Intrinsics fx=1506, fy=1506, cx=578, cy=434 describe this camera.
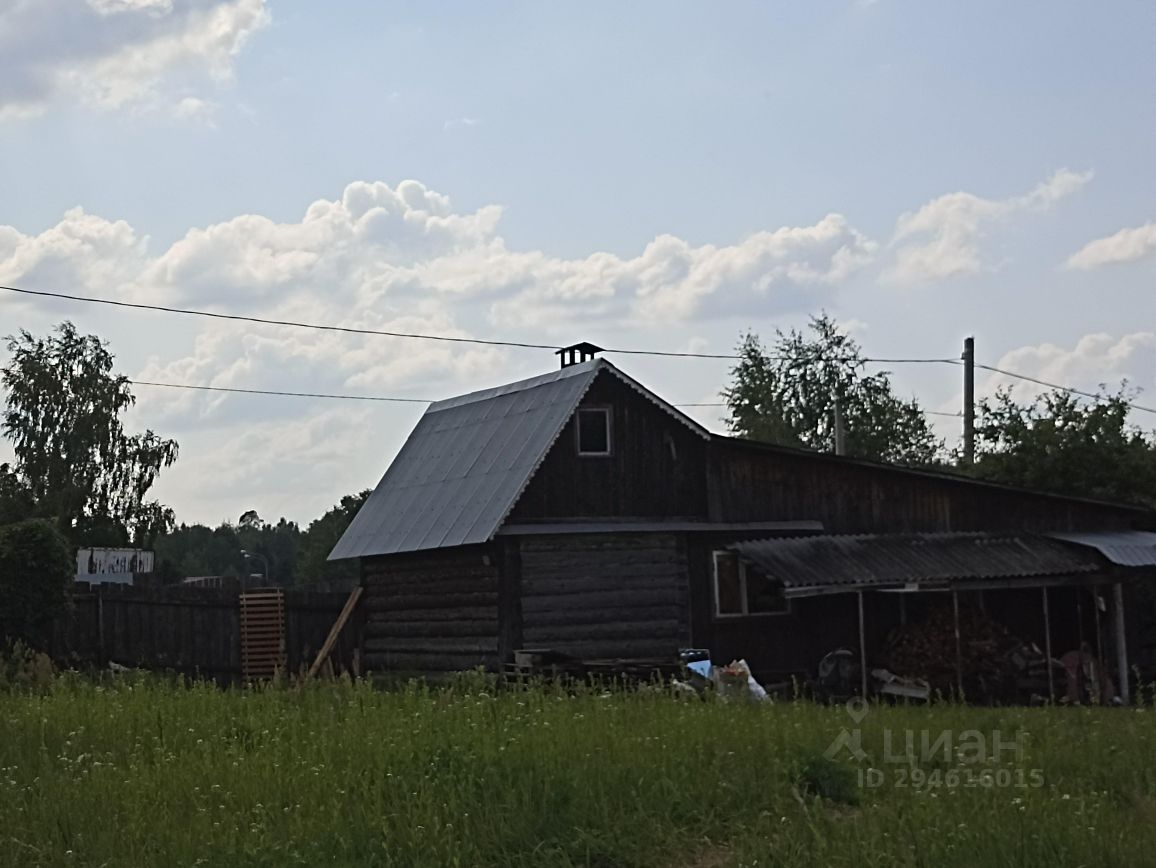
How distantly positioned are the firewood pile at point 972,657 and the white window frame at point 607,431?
6057 mm

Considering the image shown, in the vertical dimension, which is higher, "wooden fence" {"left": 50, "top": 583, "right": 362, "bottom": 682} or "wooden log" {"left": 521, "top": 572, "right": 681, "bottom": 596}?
"wooden log" {"left": 521, "top": 572, "right": 681, "bottom": 596}

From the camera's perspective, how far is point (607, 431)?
26.6 meters

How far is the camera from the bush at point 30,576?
91.7 feet

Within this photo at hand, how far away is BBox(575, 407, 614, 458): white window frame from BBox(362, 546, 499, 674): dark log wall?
2.44 meters

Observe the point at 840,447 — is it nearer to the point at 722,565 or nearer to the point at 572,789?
the point at 722,565

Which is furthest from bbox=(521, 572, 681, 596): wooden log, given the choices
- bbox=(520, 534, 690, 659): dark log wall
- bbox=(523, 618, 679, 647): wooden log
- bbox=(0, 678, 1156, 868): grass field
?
bbox=(0, 678, 1156, 868): grass field

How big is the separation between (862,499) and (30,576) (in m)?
15.6

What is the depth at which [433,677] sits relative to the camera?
27609 mm

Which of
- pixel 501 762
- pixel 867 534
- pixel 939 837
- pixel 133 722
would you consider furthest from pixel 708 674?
pixel 939 837

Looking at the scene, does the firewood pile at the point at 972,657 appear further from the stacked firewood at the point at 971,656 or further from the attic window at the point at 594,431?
the attic window at the point at 594,431

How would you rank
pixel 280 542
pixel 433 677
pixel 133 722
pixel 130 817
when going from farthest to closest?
pixel 280 542 < pixel 433 677 < pixel 133 722 < pixel 130 817

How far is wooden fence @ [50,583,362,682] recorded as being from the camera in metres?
30.6

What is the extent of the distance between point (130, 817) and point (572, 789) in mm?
2808

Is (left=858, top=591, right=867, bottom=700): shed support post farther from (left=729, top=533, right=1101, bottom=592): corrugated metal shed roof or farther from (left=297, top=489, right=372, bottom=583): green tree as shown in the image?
(left=297, top=489, right=372, bottom=583): green tree
